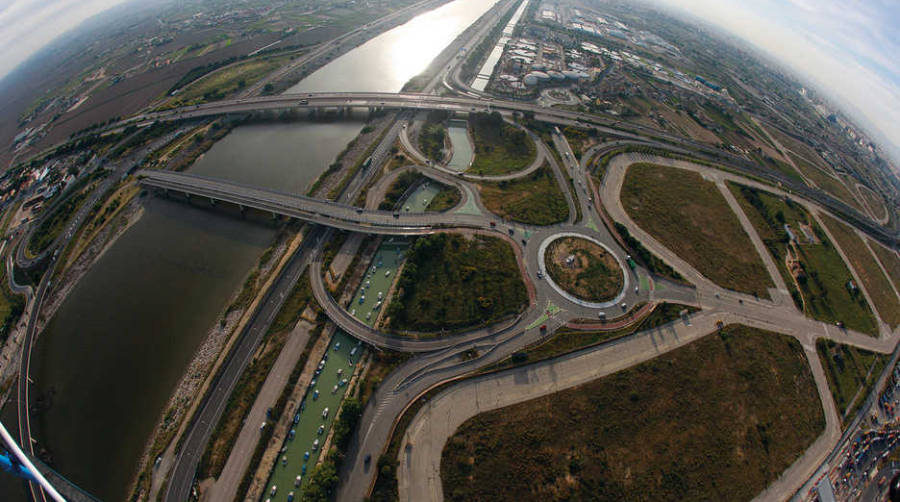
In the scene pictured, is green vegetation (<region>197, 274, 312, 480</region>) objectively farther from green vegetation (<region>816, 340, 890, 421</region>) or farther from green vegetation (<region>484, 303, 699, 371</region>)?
green vegetation (<region>816, 340, 890, 421</region>)

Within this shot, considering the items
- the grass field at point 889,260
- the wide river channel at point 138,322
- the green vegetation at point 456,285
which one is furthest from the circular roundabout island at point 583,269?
the grass field at point 889,260

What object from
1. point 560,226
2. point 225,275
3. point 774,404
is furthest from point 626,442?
point 225,275

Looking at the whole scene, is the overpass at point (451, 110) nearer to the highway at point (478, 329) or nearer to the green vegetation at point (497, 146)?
the green vegetation at point (497, 146)

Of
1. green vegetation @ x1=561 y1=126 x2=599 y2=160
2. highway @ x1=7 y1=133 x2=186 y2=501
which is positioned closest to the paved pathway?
highway @ x1=7 y1=133 x2=186 y2=501

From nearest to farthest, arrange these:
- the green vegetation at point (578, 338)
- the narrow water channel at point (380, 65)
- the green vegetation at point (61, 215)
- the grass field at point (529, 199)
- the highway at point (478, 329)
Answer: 1. the highway at point (478, 329)
2. the green vegetation at point (578, 338)
3. the green vegetation at point (61, 215)
4. the grass field at point (529, 199)
5. the narrow water channel at point (380, 65)

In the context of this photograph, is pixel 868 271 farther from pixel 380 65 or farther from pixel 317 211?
pixel 380 65

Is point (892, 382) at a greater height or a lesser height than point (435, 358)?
lesser

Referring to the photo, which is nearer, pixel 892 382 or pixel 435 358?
pixel 435 358

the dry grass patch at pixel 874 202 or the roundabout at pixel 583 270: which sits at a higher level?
the roundabout at pixel 583 270

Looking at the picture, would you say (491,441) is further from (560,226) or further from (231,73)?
(231,73)
